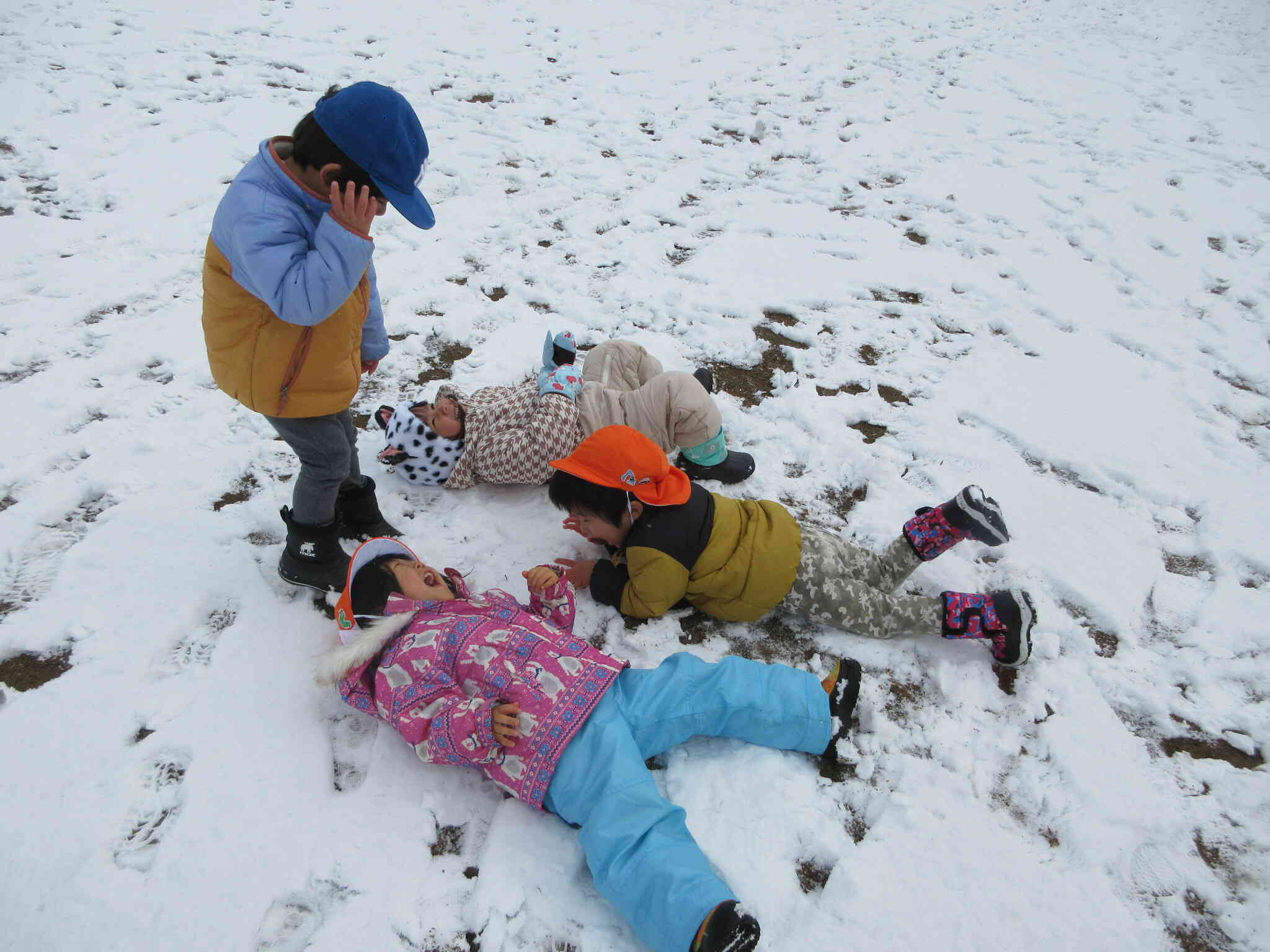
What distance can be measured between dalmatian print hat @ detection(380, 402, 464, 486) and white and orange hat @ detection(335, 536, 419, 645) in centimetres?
66

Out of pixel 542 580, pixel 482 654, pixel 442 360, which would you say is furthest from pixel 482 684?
pixel 442 360

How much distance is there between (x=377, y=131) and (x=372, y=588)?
4.42 ft

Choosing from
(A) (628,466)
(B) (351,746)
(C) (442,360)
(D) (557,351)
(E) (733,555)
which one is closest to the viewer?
(B) (351,746)

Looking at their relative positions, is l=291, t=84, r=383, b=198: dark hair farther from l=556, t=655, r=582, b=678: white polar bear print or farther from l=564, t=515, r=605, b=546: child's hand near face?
l=556, t=655, r=582, b=678: white polar bear print

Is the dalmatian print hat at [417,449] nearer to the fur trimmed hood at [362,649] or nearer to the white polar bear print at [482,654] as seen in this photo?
the fur trimmed hood at [362,649]

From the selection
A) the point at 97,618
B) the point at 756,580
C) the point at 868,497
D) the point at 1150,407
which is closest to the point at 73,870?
the point at 97,618

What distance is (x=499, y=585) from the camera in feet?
8.43

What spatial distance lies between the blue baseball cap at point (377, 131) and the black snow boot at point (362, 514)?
128cm

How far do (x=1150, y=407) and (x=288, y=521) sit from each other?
166 inches

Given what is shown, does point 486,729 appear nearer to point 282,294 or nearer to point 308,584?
point 308,584

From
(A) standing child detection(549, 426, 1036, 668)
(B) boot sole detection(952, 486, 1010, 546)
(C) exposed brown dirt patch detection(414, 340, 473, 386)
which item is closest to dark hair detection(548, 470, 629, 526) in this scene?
(A) standing child detection(549, 426, 1036, 668)

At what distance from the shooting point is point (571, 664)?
2.01m

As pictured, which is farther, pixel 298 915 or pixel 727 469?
pixel 727 469

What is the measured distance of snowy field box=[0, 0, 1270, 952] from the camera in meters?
1.81
